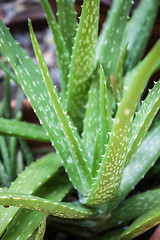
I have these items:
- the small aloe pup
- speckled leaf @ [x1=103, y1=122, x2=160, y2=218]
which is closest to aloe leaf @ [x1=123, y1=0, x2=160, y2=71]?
the small aloe pup

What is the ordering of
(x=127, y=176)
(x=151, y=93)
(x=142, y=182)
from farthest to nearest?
(x=142, y=182) < (x=127, y=176) < (x=151, y=93)

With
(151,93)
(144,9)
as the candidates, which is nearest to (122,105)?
(151,93)

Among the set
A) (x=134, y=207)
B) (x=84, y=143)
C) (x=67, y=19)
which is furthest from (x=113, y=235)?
(x=67, y=19)

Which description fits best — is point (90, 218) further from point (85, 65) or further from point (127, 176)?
point (85, 65)

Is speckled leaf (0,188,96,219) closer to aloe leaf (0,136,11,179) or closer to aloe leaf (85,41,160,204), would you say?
aloe leaf (85,41,160,204)

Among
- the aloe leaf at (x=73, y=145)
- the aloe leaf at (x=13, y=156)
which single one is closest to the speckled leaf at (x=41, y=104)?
the aloe leaf at (x=73, y=145)
